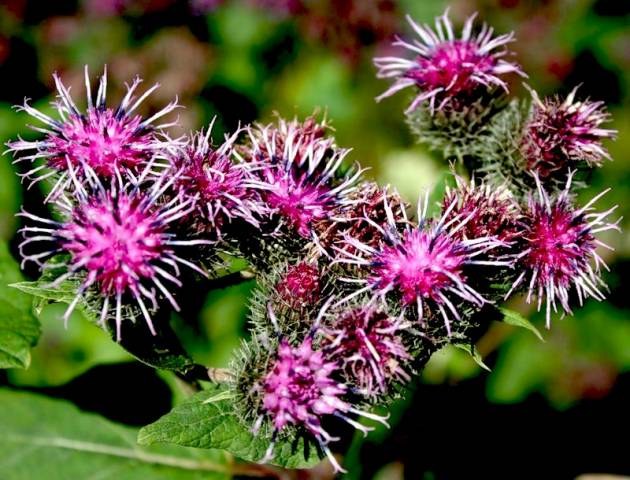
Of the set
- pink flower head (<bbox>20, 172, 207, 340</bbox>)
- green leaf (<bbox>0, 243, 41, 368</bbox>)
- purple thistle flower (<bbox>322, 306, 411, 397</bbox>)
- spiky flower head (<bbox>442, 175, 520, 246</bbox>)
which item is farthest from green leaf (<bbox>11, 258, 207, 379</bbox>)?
spiky flower head (<bbox>442, 175, 520, 246</bbox>)

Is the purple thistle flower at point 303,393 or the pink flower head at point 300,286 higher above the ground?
the pink flower head at point 300,286

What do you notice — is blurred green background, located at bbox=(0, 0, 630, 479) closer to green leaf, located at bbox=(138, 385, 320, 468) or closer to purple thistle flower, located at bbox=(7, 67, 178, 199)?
green leaf, located at bbox=(138, 385, 320, 468)

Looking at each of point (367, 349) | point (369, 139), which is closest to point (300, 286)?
point (367, 349)

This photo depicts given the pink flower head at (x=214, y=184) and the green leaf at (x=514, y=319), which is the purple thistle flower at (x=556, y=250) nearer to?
the green leaf at (x=514, y=319)

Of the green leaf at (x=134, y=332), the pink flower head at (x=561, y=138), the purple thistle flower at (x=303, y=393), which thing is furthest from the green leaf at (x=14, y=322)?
the pink flower head at (x=561, y=138)

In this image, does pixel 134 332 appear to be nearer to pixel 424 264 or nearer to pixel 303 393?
pixel 303 393
